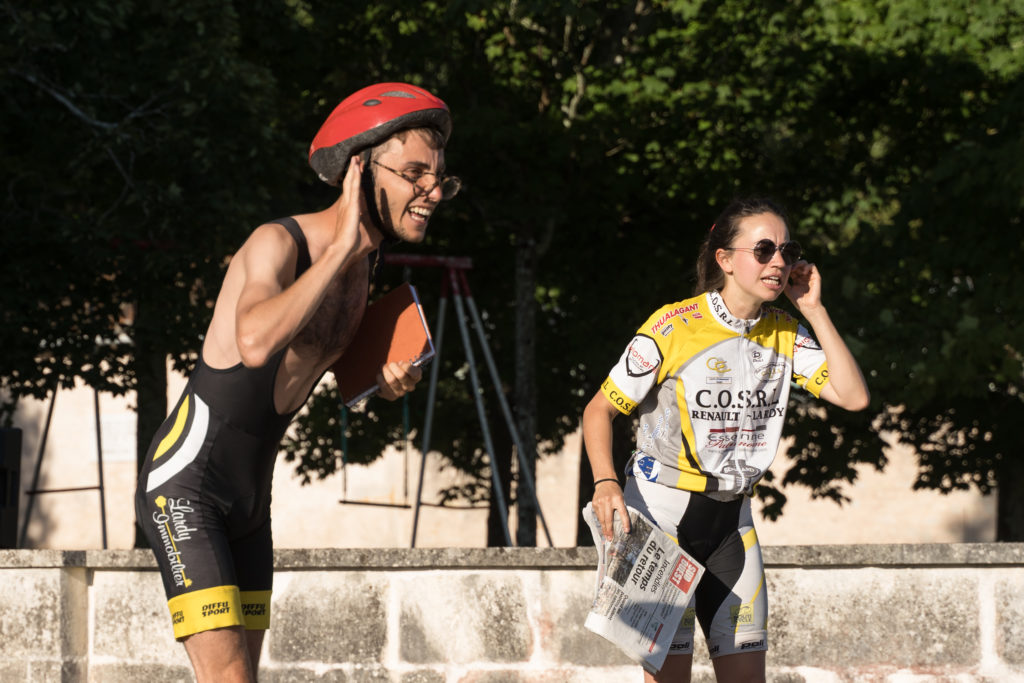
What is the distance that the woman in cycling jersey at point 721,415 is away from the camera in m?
3.87

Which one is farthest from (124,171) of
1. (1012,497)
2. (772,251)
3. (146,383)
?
(1012,497)

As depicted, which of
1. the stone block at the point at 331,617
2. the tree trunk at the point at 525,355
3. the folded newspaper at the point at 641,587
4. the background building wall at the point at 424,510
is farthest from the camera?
the background building wall at the point at 424,510

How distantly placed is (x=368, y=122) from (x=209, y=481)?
97 cm

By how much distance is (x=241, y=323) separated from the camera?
2.89m

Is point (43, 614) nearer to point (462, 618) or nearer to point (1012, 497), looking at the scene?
point (462, 618)

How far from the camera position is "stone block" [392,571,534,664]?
5180 millimetres

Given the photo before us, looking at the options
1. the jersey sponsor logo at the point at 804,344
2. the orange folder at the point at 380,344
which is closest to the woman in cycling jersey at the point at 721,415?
the jersey sponsor logo at the point at 804,344

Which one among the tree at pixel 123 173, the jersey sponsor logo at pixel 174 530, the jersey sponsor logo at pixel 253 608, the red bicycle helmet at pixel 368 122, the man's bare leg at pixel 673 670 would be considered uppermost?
the tree at pixel 123 173

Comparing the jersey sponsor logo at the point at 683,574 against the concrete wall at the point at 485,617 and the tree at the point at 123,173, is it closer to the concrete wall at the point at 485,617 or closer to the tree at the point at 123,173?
the concrete wall at the point at 485,617

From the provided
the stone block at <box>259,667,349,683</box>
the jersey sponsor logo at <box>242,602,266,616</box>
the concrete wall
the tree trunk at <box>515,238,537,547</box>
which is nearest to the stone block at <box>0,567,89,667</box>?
the concrete wall

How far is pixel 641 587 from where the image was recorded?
3.73 m

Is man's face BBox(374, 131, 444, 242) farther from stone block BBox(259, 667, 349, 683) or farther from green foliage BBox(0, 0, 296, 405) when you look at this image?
green foliage BBox(0, 0, 296, 405)

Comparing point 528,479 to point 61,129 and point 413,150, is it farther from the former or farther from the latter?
point 413,150

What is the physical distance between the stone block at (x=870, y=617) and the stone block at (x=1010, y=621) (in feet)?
0.36
